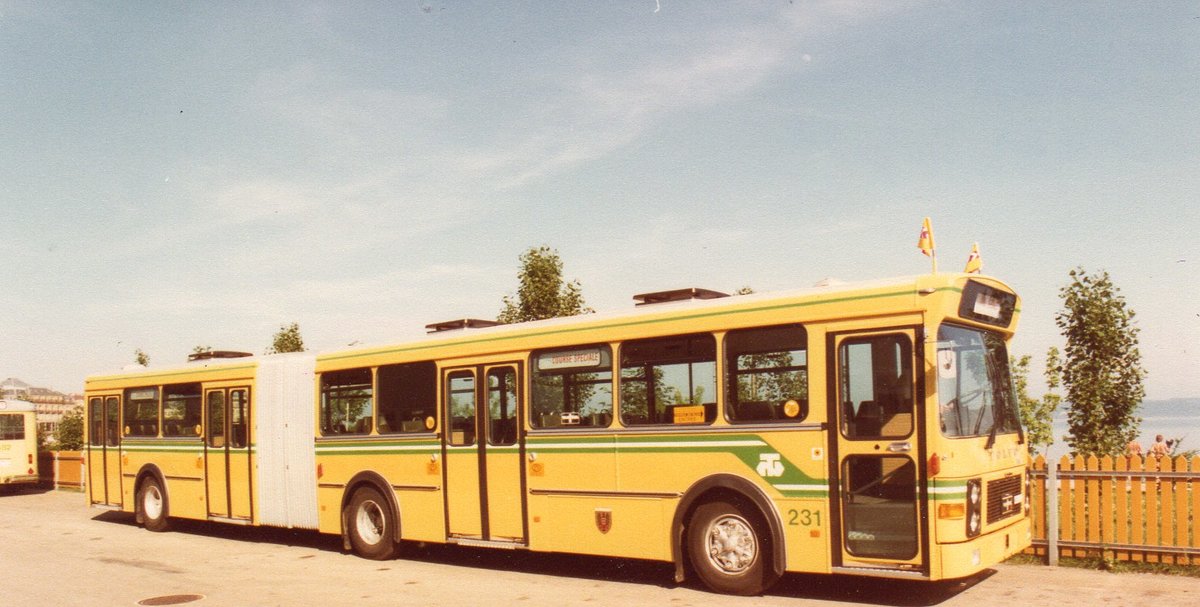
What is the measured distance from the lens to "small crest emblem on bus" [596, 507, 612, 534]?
36.1 ft

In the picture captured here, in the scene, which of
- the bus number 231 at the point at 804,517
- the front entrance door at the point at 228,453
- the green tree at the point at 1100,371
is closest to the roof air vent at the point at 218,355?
the front entrance door at the point at 228,453

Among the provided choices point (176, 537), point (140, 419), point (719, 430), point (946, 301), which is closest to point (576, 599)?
point (719, 430)

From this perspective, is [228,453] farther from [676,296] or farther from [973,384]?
[973,384]

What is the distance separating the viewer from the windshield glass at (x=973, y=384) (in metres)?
8.89

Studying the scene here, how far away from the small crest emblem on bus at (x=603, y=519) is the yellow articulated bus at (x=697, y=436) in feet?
0.06

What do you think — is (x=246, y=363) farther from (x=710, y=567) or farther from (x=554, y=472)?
(x=710, y=567)

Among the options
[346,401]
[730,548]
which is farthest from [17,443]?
[730,548]

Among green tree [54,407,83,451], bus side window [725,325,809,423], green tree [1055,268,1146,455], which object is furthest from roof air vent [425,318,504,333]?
green tree [54,407,83,451]

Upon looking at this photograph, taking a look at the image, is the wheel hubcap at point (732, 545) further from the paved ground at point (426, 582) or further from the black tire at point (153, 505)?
the black tire at point (153, 505)

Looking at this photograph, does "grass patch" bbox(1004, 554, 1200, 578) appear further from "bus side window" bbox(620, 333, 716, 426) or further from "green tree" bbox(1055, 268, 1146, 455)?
"green tree" bbox(1055, 268, 1146, 455)

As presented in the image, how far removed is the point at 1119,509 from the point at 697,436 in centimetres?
486

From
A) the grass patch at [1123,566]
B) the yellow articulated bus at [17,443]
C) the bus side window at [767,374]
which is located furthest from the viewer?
the yellow articulated bus at [17,443]

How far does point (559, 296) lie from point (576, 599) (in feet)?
50.2

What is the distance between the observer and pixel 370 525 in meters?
14.0
